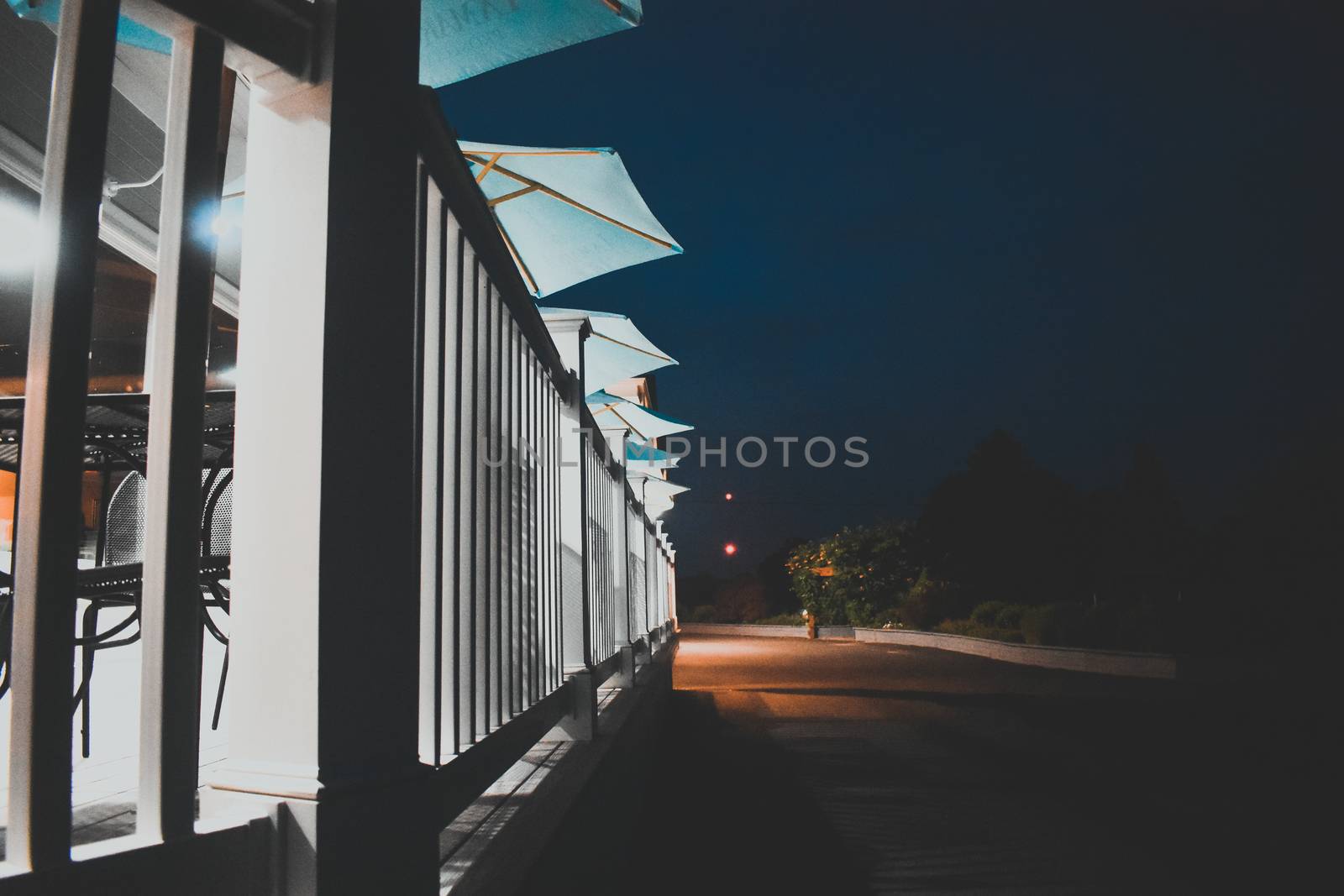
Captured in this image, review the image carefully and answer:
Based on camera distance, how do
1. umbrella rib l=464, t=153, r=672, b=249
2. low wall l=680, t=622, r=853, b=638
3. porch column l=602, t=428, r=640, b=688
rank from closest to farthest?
porch column l=602, t=428, r=640, b=688
umbrella rib l=464, t=153, r=672, b=249
low wall l=680, t=622, r=853, b=638

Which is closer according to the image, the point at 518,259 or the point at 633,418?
the point at 518,259

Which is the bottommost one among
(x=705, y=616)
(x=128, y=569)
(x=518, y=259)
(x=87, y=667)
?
(x=705, y=616)

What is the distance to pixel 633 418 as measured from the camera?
1127cm

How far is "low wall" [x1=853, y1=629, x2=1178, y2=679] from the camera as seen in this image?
40.9ft

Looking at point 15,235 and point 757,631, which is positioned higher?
point 15,235

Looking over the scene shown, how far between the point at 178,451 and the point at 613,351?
8829 millimetres

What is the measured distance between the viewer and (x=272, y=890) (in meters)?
1.12

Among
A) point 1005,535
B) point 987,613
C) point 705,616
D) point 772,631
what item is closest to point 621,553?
point 987,613

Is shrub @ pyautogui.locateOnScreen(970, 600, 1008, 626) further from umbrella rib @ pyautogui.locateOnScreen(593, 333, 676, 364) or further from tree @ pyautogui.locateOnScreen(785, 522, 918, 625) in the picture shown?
umbrella rib @ pyautogui.locateOnScreen(593, 333, 676, 364)

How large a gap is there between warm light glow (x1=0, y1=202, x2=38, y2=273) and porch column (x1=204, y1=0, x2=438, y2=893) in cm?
422

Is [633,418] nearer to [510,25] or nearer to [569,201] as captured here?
[569,201]

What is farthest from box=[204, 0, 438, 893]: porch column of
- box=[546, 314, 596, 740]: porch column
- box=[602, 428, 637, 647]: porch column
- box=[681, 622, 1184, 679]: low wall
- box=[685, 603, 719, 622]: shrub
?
box=[685, 603, 719, 622]: shrub

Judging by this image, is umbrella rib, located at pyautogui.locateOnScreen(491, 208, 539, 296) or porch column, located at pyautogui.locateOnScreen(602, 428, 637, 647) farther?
umbrella rib, located at pyautogui.locateOnScreen(491, 208, 539, 296)

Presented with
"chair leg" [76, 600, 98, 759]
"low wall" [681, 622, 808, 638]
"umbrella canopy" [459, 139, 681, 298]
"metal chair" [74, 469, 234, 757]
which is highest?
"umbrella canopy" [459, 139, 681, 298]
